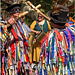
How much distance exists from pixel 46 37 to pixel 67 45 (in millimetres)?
417

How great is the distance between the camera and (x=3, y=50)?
3.52m

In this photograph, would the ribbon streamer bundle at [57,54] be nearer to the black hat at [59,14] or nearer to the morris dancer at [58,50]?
the morris dancer at [58,50]

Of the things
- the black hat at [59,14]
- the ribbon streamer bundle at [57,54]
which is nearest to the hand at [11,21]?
the ribbon streamer bundle at [57,54]

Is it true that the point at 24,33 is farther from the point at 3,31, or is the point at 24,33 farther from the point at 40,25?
the point at 40,25

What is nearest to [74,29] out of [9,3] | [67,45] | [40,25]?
[67,45]

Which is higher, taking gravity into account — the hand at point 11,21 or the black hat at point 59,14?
the black hat at point 59,14

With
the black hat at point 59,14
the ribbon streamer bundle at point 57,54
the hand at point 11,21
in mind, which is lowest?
the ribbon streamer bundle at point 57,54

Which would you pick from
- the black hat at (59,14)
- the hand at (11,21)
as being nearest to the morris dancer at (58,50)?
the black hat at (59,14)

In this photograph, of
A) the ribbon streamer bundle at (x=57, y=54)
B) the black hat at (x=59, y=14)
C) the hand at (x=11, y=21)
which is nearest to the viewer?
Answer: the hand at (x=11, y=21)

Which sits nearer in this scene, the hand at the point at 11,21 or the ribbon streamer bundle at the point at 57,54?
the hand at the point at 11,21

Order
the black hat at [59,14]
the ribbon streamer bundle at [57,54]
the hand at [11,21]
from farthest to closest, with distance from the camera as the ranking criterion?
the black hat at [59,14], the ribbon streamer bundle at [57,54], the hand at [11,21]

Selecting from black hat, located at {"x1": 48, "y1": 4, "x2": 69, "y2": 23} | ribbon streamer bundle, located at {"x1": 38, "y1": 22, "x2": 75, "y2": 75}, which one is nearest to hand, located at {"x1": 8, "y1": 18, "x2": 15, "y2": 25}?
ribbon streamer bundle, located at {"x1": 38, "y1": 22, "x2": 75, "y2": 75}

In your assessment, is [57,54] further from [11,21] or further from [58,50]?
[11,21]

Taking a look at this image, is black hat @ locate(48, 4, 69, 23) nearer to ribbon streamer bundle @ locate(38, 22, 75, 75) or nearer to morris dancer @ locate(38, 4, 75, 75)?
morris dancer @ locate(38, 4, 75, 75)
